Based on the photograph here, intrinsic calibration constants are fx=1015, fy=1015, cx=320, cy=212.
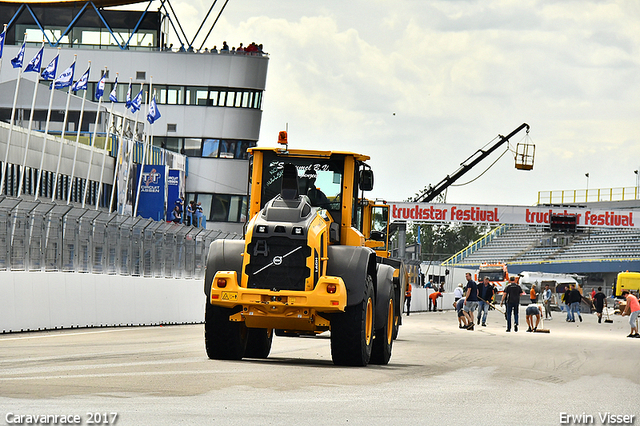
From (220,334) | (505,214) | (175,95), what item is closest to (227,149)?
(175,95)

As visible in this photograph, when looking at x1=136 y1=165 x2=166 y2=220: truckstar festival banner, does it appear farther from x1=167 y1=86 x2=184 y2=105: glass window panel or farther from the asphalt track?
the asphalt track

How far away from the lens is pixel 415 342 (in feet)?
70.3

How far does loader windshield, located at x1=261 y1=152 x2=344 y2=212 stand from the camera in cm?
1381

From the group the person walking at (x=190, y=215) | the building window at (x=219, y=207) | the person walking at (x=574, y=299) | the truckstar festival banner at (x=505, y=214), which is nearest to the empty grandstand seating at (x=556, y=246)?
the truckstar festival banner at (x=505, y=214)

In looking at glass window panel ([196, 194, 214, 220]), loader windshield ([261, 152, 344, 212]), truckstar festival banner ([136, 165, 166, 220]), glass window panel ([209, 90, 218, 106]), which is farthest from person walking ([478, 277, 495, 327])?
glass window panel ([209, 90, 218, 106])

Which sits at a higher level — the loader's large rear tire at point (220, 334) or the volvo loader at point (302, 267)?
the volvo loader at point (302, 267)

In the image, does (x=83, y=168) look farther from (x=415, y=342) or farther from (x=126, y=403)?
(x=126, y=403)

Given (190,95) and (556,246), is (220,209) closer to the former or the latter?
(190,95)

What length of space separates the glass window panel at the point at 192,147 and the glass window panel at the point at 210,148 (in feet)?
1.02

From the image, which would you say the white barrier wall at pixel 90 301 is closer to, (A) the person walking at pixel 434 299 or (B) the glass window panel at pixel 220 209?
(A) the person walking at pixel 434 299

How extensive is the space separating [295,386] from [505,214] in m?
54.6

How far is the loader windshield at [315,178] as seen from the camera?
1381 cm

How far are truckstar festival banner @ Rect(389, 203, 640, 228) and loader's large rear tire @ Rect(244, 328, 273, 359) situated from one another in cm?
4832

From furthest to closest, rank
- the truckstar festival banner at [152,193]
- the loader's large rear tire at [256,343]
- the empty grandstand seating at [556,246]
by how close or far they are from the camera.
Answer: the empty grandstand seating at [556,246] < the truckstar festival banner at [152,193] < the loader's large rear tire at [256,343]
